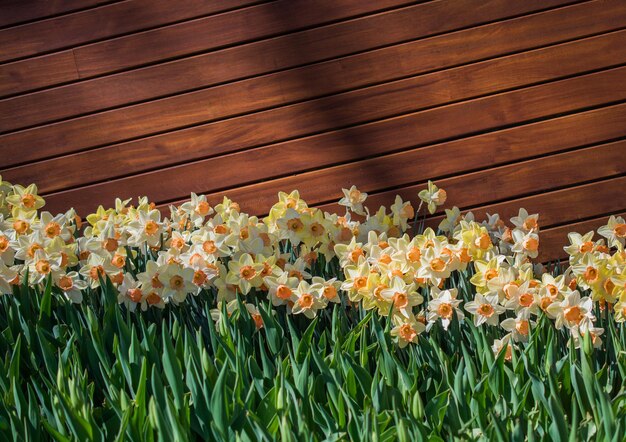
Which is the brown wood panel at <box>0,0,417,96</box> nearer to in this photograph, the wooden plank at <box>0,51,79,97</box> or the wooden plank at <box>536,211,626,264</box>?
the wooden plank at <box>0,51,79,97</box>

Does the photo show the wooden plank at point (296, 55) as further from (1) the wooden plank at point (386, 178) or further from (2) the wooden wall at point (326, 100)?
(1) the wooden plank at point (386, 178)

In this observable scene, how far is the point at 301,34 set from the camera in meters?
2.86

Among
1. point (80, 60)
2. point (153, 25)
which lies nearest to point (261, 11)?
point (153, 25)

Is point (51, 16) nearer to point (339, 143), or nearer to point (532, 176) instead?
point (339, 143)

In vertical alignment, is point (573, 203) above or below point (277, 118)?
below

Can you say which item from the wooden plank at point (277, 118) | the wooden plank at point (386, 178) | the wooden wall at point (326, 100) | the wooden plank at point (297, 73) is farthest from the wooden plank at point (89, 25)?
the wooden plank at point (386, 178)

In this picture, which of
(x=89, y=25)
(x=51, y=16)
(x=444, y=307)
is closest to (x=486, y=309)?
(x=444, y=307)

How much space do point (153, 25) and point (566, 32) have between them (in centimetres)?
156

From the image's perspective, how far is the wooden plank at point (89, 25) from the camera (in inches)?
113

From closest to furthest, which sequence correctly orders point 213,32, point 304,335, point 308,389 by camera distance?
point 308,389 → point 304,335 → point 213,32

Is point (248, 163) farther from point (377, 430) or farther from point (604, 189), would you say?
point (377, 430)

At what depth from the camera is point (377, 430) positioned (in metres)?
1.05

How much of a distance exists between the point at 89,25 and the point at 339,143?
1.06m

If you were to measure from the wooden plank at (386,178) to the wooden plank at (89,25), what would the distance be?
56cm
